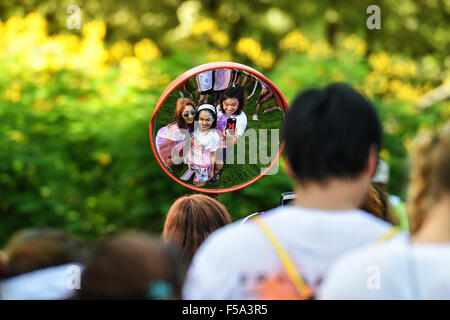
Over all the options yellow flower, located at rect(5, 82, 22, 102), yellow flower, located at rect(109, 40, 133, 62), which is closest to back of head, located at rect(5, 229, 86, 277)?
yellow flower, located at rect(5, 82, 22, 102)

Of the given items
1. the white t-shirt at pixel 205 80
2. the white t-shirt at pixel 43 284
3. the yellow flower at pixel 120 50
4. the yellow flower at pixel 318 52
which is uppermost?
the yellow flower at pixel 120 50

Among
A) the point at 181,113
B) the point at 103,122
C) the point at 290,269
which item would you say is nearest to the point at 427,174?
the point at 290,269

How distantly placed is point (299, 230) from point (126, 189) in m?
4.44

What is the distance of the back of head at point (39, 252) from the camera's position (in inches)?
74.5

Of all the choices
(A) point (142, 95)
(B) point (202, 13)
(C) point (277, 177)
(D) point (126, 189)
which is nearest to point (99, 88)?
(A) point (142, 95)

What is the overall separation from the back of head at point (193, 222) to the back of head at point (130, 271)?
1.01 meters

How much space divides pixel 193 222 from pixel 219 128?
1.37 ft

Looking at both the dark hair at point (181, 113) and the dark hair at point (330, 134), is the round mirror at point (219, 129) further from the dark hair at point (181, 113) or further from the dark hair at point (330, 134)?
the dark hair at point (330, 134)

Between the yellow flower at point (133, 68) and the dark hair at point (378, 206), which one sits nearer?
the dark hair at point (378, 206)

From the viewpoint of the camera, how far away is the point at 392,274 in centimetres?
154

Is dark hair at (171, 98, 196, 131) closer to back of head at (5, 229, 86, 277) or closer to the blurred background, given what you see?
back of head at (5, 229, 86, 277)

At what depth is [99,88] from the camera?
648 cm

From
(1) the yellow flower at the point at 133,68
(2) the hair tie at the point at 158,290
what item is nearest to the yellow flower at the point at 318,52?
(1) the yellow flower at the point at 133,68

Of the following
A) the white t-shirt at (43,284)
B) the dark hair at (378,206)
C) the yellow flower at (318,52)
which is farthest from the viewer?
the yellow flower at (318,52)
